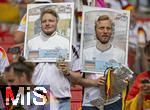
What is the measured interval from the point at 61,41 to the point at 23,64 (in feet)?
1.61

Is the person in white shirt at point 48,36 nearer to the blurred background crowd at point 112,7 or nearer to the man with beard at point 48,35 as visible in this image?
the man with beard at point 48,35

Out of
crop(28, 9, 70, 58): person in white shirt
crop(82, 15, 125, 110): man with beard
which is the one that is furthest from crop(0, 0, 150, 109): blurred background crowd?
crop(82, 15, 125, 110): man with beard

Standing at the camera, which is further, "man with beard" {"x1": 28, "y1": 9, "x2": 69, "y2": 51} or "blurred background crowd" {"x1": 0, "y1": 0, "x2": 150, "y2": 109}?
"blurred background crowd" {"x1": 0, "y1": 0, "x2": 150, "y2": 109}

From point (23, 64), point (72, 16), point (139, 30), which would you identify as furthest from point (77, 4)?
point (139, 30)

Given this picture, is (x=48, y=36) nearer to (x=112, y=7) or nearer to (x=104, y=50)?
(x=104, y=50)

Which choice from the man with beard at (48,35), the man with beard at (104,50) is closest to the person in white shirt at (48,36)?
the man with beard at (48,35)

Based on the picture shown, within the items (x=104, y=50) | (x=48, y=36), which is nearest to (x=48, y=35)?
(x=48, y=36)

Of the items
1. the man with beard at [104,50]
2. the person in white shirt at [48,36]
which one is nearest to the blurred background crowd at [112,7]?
the person in white shirt at [48,36]

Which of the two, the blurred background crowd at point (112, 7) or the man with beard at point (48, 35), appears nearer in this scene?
the man with beard at point (48, 35)

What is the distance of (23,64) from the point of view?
7203 millimetres

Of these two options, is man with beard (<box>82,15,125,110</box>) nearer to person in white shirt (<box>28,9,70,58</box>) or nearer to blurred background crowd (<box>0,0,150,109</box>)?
person in white shirt (<box>28,9,70,58</box>)

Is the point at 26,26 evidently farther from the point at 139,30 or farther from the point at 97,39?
the point at 139,30

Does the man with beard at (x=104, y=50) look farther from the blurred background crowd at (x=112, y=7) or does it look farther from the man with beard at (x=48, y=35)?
the blurred background crowd at (x=112, y=7)

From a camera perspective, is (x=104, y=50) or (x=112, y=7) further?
(x=112, y=7)
